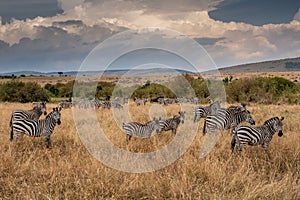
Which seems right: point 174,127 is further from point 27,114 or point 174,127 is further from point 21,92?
point 21,92

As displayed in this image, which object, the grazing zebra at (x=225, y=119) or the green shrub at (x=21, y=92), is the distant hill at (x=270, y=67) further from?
the grazing zebra at (x=225, y=119)

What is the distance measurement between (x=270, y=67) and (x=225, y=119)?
5604 inches

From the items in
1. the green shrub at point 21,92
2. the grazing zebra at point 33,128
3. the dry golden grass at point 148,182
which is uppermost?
the green shrub at point 21,92


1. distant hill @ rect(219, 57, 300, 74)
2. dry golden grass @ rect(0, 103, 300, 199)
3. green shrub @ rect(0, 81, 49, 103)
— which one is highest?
distant hill @ rect(219, 57, 300, 74)

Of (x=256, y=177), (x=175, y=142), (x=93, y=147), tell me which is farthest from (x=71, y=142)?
(x=256, y=177)

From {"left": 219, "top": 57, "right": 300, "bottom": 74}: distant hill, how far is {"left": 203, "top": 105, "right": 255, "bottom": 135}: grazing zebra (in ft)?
420

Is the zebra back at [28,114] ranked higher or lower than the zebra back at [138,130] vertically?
higher

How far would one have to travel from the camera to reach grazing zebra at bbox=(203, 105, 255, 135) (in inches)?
373

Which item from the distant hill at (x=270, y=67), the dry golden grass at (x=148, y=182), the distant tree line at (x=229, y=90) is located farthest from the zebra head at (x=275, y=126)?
the distant hill at (x=270, y=67)

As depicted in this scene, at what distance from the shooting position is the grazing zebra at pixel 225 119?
9.48 meters

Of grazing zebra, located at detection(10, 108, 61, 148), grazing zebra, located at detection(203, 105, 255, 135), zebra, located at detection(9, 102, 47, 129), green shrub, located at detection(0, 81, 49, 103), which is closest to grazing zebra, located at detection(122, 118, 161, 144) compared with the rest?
grazing zebra, located at detection(203, 105, 255, 135)

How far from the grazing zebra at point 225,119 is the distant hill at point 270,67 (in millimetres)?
127956

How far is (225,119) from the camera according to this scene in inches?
398

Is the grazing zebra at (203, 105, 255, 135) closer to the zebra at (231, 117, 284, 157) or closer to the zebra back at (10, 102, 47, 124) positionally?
Answer: the zebra at (231, 117, 284, 157)
